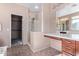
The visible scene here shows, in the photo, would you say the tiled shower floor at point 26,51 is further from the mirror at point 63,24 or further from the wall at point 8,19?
the mirror at point 63,24

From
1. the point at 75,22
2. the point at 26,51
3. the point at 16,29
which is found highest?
the point at 75,22

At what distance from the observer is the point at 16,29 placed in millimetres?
Answer: 1448

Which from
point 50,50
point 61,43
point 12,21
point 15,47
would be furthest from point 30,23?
point 61,43

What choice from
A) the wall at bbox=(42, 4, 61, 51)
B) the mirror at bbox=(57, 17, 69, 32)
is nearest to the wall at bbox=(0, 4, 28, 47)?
the wall at bbox=(42, 4, 61, 51)

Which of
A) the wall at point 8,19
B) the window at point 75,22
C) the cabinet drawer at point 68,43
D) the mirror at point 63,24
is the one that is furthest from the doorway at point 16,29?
the window at point 75,22

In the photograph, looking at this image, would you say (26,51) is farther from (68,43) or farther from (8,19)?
(68,43)

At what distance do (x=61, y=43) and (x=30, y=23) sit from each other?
2.22 ft

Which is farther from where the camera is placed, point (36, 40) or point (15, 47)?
point (36, 40)

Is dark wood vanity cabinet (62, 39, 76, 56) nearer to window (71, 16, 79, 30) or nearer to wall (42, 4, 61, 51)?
wall (42, 4, 61, 51)

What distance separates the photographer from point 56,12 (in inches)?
68.5

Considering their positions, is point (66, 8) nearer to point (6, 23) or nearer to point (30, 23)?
point (30, 23)

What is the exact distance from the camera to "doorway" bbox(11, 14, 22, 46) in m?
1.41

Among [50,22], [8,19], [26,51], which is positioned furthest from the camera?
[50,22]

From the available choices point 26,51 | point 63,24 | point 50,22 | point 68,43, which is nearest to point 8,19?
point 26,51
